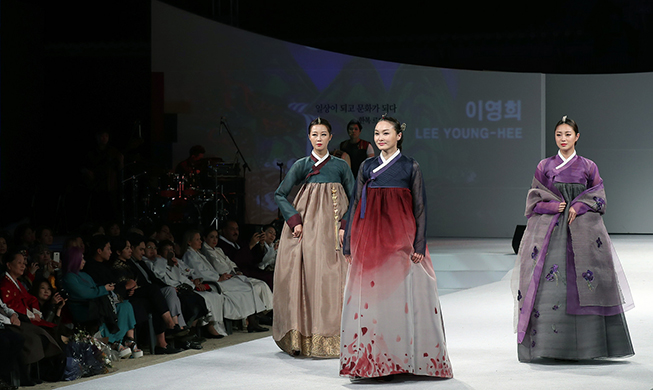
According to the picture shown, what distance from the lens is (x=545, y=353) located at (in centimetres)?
356

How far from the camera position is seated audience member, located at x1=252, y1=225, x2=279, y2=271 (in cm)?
598

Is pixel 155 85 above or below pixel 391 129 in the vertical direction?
above

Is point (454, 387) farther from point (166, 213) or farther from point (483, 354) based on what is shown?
point (166, 213)

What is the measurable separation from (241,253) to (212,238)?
1.29ft

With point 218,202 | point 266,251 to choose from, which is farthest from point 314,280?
point 218,202

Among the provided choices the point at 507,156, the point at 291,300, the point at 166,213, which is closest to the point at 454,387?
the point at 291,300

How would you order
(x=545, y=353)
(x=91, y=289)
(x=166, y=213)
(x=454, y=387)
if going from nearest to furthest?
(x=454, y=387)
(x=545, y=353)
(x=91, y=289)
(x=166, y=213)

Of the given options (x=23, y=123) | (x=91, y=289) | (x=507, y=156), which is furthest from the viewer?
(x=507, y=156)

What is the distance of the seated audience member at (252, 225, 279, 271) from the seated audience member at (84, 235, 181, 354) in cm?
Result: 135

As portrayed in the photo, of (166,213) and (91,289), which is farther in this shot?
(166,213)

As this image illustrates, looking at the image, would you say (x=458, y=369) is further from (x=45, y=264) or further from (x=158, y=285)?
(x=45, y=264)

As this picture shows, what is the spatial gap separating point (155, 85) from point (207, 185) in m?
1.95

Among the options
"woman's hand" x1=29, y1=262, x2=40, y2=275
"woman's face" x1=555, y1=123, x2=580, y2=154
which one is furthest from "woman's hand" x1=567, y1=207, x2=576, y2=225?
"woman's hand" x1=29, y1=262, x2=40, y2=275

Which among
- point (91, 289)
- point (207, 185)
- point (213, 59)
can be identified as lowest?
point (91, 289)
